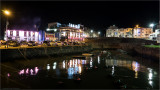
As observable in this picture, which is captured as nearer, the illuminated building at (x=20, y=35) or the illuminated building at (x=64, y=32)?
the illuminated building at (x=20, y=35)

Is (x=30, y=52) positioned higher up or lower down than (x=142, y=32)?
lower down

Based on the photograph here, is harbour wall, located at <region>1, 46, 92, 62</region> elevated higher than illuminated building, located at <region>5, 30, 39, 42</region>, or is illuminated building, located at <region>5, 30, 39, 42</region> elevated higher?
illuminated building, located at <region>5, 30, 39, 42</region>

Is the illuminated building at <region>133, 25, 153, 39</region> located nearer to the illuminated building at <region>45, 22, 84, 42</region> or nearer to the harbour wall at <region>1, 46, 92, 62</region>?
the illuminated building at <region>45, 22, 84, 42</region>

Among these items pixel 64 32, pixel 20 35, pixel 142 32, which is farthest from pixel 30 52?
pixel 142 32

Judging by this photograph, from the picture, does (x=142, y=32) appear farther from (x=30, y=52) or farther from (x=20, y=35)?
(x=30, y=52)

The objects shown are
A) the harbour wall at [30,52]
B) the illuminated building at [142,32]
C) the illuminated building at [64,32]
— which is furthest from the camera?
the illuminated building at [142,32]

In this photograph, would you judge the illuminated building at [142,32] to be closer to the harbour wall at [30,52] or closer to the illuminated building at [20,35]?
the harbour wall at [30,52]

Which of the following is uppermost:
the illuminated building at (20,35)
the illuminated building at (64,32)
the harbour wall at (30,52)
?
the illuminated building at (64,32)

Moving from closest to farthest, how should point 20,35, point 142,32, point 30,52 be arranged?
point 30,52 < point 20,35 < point 142,32

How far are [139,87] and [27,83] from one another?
51.8ft

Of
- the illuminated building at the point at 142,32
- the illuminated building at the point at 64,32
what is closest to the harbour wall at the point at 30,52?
the illuminated building at the point at 64,32

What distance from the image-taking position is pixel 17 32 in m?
47.8

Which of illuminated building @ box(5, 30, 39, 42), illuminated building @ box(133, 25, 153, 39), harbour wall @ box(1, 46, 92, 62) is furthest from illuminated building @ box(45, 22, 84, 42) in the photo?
illuminated building @ box(133, 25, 153, 39)

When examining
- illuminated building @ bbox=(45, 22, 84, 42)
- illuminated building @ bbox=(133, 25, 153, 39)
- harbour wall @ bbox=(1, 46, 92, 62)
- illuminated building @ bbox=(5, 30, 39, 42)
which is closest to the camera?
harbour wall @ bbox=(1, 46, 92, 62)
